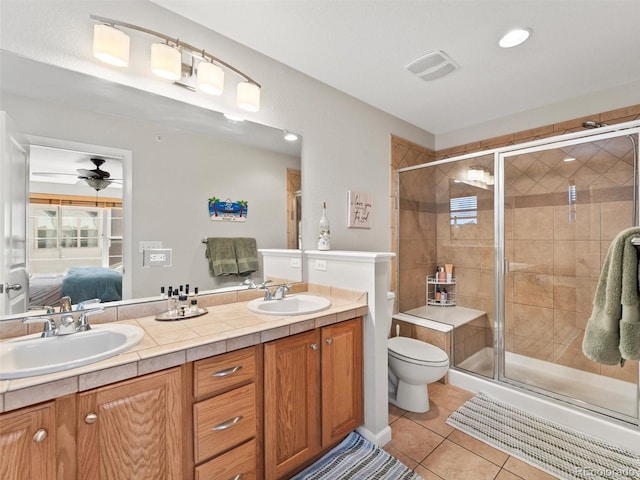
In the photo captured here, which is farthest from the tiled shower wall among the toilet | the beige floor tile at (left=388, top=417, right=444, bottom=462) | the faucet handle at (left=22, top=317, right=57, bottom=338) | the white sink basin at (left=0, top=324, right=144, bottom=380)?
the faucet handle at (left=22, top=317, right=57, bottom=338)

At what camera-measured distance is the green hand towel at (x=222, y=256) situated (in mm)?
1743

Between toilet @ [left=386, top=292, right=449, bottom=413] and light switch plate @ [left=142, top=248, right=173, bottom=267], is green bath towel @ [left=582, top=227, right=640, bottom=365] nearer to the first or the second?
toilet @ [left=386, top=292, right=449, bottom=413]

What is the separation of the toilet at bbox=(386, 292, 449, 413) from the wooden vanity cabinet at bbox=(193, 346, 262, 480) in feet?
3.43

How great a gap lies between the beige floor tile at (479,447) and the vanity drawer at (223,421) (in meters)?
1.33

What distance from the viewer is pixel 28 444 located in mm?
815

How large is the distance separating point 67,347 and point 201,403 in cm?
58

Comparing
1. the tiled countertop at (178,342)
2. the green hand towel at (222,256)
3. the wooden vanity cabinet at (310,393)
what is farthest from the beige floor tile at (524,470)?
the green hand towel at (222,256)

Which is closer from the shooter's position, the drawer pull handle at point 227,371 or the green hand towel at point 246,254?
the drawer pull handle at point 227,371

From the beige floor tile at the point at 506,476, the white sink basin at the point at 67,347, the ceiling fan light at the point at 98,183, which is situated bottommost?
the beige floor tile at the point at 506,476

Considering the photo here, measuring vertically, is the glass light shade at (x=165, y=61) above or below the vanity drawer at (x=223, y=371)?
above

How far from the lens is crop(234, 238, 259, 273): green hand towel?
187 cm

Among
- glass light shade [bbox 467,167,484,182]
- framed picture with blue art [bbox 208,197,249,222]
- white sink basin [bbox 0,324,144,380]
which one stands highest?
glass light shade [bbox 467,167,484,182]

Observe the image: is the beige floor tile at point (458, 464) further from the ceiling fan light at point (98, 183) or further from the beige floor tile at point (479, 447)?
the ceiling fan light at point (98, 183)

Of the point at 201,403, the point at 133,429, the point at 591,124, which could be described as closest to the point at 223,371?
the point at 201,403
